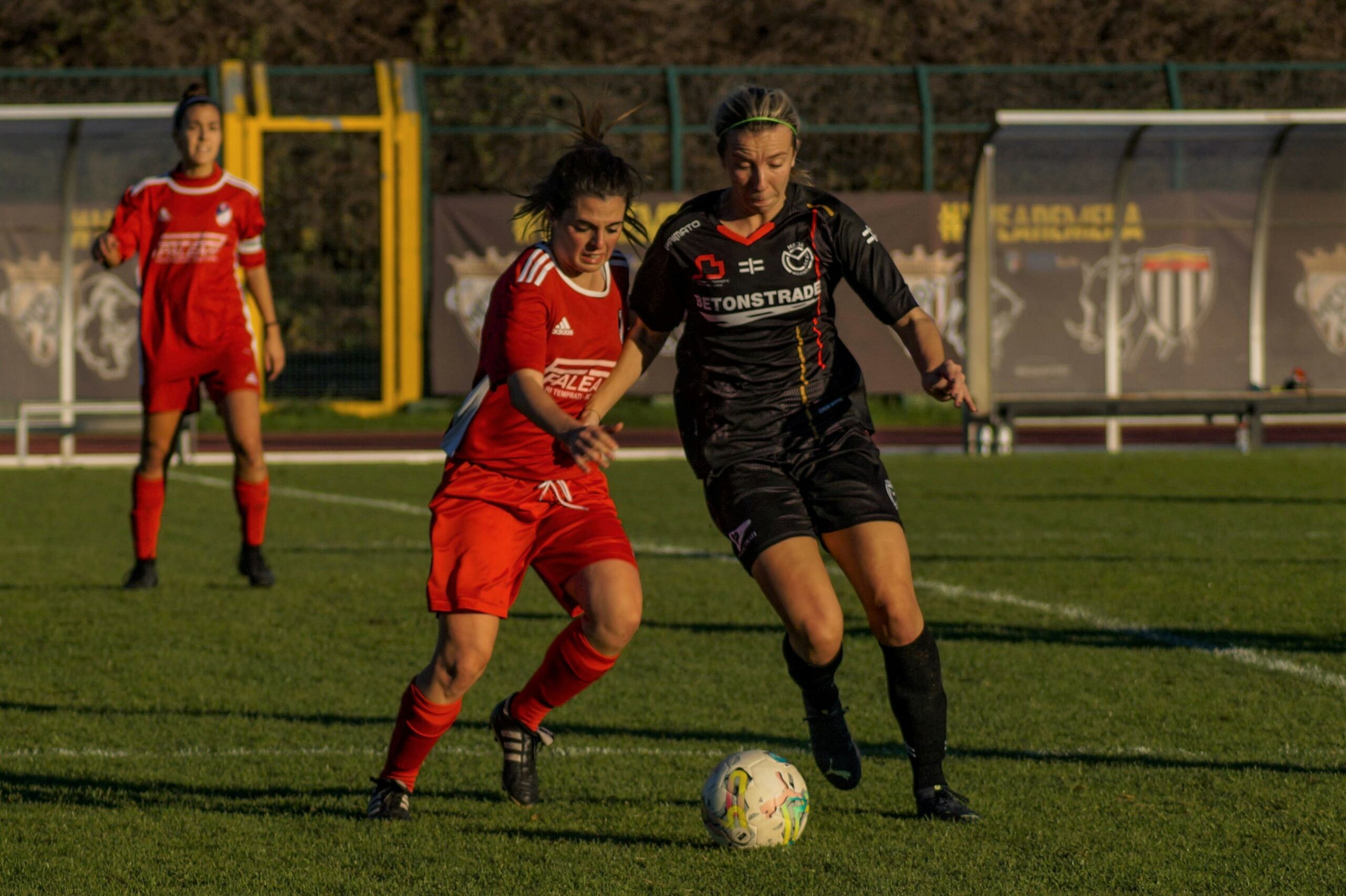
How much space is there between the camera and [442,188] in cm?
2334

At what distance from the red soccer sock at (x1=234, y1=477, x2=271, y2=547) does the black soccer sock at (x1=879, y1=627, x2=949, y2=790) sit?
14.6ft

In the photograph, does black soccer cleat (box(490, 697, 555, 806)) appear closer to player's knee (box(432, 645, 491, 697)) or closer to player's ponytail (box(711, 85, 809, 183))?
player's knee (box(432, 645, 491, 697))

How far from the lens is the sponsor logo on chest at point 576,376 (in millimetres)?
4465

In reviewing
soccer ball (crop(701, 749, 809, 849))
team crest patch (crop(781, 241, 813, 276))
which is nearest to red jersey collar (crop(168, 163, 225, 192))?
team crest patch (crop(781, 241, 813, 276))

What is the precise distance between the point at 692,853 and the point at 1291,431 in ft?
59.2

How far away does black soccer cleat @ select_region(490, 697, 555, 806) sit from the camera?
14.6 ft

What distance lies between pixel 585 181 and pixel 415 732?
1367mm

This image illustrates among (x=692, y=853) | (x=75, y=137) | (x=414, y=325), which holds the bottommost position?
(x=692, y=853)

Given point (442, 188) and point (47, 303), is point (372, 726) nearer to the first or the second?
point (47, 303)

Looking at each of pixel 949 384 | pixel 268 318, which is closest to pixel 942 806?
pixel 949 384

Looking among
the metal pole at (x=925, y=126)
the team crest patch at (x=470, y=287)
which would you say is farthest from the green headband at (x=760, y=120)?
the metal pole at (x=925, y=126)

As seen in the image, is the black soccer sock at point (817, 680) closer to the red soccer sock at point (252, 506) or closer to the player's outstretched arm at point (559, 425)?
the player's outstretched arm at point (559, 425)

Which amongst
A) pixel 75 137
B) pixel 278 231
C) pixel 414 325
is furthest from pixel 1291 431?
pixel 75 137

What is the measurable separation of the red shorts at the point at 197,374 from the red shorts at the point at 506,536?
12.4 feet
